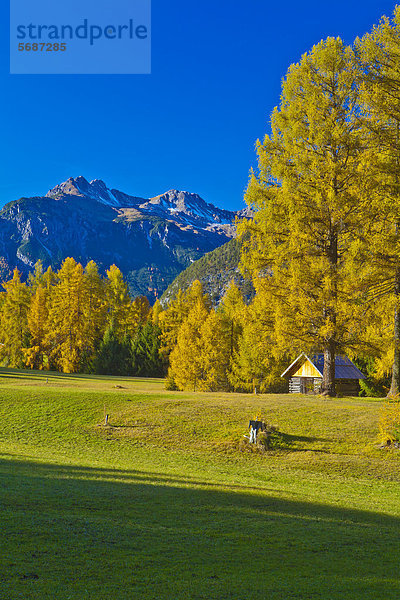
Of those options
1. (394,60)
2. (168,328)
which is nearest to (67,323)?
(168,328)

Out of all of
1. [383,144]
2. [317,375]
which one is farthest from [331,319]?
[317,375]

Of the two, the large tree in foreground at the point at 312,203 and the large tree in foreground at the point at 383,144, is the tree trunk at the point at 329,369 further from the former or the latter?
the large tree in foreground at the point at 383,144

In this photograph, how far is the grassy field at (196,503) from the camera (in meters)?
6.07

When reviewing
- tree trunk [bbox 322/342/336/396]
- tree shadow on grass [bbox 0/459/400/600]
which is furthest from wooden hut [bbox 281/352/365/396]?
tree shadow on grass [bbox 0/459/400/600]

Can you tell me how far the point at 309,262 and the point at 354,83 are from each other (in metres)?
8.04

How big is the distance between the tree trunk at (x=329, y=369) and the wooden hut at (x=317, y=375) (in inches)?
497

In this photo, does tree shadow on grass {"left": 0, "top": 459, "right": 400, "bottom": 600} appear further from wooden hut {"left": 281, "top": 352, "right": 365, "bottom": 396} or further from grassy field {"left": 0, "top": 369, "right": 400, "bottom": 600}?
wooden hut {"left": 281, "top": 352, "right": 365, "bottom": 396}

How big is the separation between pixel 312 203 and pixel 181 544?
16.7 metres

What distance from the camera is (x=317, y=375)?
37406 millimetres

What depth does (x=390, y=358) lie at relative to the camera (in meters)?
28.6

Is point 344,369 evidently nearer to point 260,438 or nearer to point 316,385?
point 316,385

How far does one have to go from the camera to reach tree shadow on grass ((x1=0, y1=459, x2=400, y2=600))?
19.0 ft

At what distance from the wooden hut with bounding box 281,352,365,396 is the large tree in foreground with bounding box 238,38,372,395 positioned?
48.2ft

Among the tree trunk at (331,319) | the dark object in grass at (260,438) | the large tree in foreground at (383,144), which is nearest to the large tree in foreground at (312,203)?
the tree trunk at (331,319)
